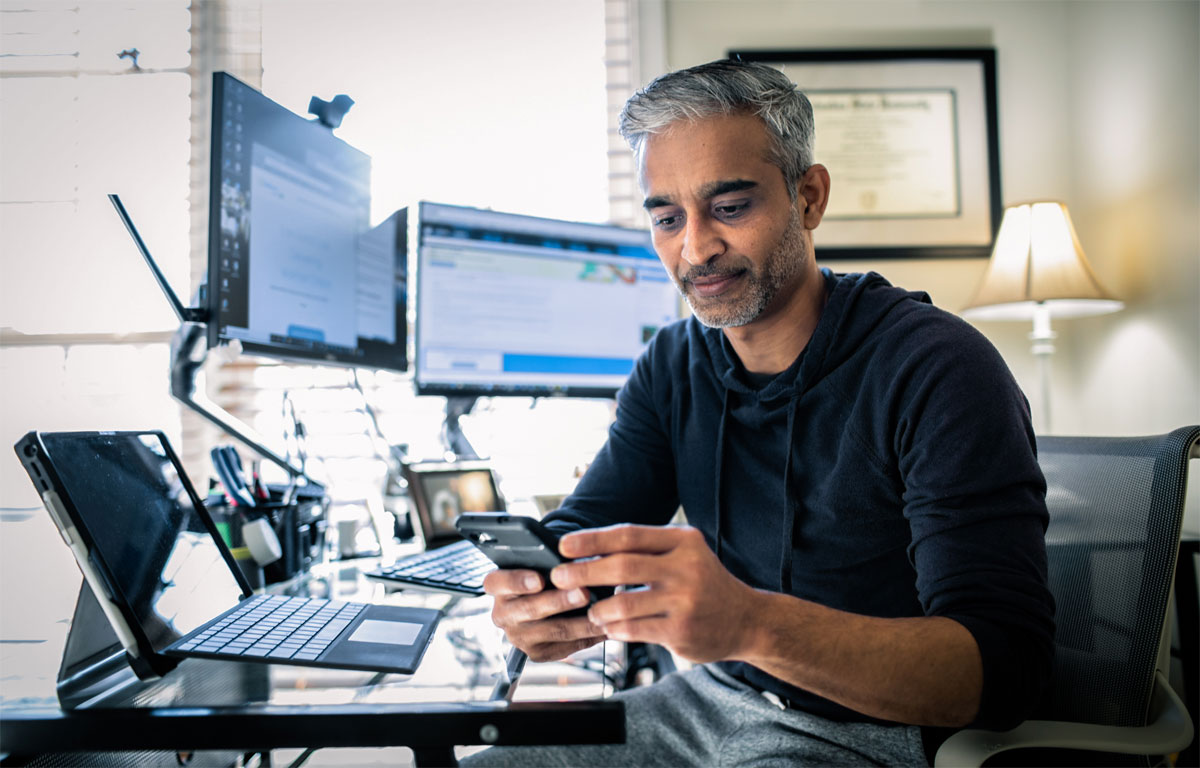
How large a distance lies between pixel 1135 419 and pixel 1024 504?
1.59 meters

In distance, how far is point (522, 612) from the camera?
710 millimetres

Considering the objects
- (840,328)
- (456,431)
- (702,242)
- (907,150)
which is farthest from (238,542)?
(907,150)

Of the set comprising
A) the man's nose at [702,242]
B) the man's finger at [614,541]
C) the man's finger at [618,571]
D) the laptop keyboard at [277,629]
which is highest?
the man's nose at [702,242]

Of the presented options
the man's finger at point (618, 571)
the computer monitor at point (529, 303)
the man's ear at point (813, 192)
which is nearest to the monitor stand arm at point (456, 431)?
the computer monitor at point (529, 303)

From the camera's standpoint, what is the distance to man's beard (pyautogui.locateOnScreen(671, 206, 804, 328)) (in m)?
1.05

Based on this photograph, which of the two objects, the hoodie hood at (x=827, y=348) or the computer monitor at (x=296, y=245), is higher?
the computer monitor at (x=296, y=245)

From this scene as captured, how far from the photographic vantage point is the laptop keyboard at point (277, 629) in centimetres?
66

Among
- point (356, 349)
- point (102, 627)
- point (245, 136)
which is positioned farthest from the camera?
point (356, 349)

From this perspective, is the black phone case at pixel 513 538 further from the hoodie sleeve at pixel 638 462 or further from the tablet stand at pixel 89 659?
the hoodie sleeve at pixel 638 462

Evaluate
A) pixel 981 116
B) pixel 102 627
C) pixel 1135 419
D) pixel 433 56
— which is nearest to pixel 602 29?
pixel 433 56

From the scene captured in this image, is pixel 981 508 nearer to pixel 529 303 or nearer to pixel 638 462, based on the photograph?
pixel 638 462

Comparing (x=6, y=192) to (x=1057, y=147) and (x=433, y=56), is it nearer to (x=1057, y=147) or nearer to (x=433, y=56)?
→ (x=433, y=56)

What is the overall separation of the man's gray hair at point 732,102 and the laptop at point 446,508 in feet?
2.24

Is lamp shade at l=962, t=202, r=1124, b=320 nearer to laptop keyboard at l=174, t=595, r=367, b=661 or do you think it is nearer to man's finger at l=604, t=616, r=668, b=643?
man's finger at l=604, t=616, r=668, b=643
